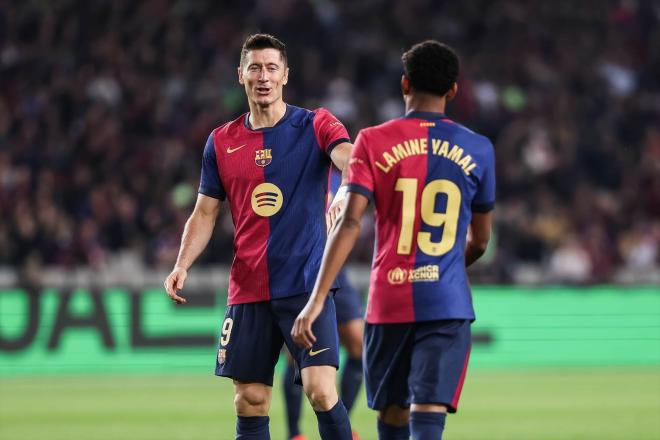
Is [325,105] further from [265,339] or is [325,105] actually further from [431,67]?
[431,67]

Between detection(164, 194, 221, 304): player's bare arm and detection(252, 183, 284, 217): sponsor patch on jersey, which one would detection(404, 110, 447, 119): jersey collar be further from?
detection(164, 194, 221, 304): player's bare arm

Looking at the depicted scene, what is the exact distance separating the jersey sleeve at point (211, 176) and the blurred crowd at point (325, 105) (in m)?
9.50

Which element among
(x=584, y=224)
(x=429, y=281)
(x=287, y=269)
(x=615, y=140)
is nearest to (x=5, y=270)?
(x=584, y=224)

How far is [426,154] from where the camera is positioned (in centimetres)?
534

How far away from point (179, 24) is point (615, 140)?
701 cm

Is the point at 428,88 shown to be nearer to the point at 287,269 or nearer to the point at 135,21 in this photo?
the point at 287,269

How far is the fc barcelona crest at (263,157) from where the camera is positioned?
636cm

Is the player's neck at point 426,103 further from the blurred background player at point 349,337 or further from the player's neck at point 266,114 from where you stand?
the blurred background player at point 349,337

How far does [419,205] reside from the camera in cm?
531

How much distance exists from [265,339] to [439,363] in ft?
4.10

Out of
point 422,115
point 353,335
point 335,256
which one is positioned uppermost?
point 422,115

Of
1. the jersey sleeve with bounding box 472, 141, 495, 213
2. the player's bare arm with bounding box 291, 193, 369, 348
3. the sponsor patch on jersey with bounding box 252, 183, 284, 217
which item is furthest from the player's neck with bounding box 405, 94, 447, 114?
the sponsor patch on jersey with bounding box 252, 183, 284, 217

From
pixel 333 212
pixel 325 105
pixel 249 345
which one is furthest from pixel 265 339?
pixel 325 105

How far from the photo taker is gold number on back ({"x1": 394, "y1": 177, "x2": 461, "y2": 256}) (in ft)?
17.4
